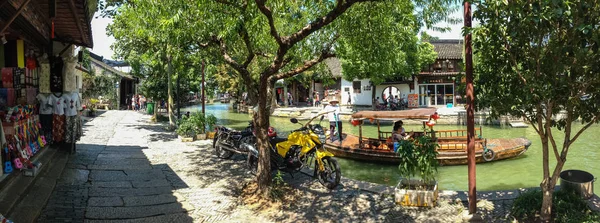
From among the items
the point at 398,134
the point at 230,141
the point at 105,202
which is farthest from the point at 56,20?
the point at 398,134

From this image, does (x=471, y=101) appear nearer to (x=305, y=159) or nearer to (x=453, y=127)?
(x=305, y=159)

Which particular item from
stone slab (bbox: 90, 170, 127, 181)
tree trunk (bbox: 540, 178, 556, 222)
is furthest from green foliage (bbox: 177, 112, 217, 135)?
tree trunk (bbox: 540, 178, 556, 222)

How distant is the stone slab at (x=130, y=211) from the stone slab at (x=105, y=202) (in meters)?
0.15

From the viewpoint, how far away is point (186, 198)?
6.73m

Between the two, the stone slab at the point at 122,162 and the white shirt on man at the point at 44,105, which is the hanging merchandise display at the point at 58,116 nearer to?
the white shirt on man at the point at 44,105

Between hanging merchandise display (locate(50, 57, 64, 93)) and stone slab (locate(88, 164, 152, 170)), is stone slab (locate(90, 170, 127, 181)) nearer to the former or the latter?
stone slab (locate(88, 164, 152, 170))

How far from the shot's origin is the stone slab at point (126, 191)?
21.7 feet

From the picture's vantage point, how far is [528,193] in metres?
5.87

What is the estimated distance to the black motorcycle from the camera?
9836mm

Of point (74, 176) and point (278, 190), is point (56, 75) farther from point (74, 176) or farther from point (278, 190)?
point (278, 190)

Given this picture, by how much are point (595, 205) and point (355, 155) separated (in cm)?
706

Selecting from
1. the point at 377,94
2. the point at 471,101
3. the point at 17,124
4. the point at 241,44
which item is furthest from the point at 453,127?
the point at 17,124

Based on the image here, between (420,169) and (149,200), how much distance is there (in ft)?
14.9

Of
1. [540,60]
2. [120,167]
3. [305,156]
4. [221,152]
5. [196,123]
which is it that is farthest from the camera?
[196,123]
